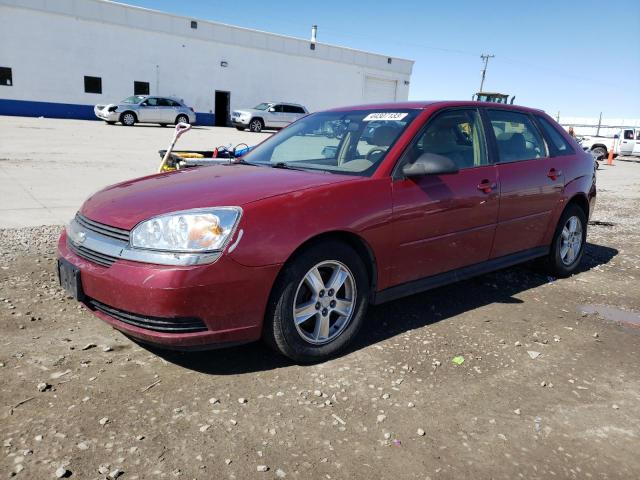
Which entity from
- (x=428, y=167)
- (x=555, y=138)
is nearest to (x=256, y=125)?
(x=555, y=138)

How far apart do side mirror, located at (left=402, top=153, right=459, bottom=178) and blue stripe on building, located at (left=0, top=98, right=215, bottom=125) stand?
1258 inches

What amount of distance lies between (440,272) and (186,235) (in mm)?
1976

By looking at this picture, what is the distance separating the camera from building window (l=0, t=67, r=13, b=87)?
2909cm

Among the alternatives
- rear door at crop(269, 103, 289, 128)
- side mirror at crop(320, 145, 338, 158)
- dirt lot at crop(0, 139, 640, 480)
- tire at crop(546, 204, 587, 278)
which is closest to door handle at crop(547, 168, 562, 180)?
tire at crop(546, 204, 587, 278)

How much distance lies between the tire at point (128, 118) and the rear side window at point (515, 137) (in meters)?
25.3

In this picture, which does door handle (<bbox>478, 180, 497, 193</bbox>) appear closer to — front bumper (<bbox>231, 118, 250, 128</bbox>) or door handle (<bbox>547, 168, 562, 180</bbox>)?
door handle (<bbox>547, 168, 562, 180</bbox>)

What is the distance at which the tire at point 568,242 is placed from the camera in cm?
520

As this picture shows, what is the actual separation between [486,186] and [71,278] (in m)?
3.00

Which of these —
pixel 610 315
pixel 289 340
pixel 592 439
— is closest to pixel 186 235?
pixel 289 340

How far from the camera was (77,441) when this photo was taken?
2436mm

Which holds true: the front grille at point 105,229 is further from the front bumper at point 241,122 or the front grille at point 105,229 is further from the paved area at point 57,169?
the front bumper at point 241,122

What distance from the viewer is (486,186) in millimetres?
4156

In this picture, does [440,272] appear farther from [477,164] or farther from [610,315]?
[610,315]

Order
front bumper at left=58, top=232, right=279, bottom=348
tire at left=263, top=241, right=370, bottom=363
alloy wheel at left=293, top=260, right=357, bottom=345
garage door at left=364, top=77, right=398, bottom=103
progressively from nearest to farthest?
front bumper at left=58, top=232, right=279, bottom=348, tire at left=263, top=241, right=370, bottom=363, alloy wheel at left=293, top=260, right=357, bottom=345, garage door at left=364, top=77, right=398, bottom=103
